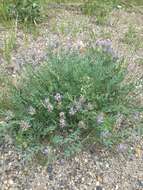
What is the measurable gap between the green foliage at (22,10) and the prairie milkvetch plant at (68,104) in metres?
1.27

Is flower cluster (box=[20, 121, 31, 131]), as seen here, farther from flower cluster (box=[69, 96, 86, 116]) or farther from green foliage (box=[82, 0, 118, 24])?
green foliage (box=[82, 0, 118, 24])

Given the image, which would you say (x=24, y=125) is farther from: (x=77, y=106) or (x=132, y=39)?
(x=132, y=39)

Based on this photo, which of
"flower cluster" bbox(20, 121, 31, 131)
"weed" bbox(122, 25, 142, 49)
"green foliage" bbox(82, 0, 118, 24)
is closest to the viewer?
"flower cluster" bbox(20, 121, 31, 131)

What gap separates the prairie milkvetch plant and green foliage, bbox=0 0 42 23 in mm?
1270

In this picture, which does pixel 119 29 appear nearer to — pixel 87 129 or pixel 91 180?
pixel 87 129

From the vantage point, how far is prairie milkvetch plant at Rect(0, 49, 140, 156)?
2.82m

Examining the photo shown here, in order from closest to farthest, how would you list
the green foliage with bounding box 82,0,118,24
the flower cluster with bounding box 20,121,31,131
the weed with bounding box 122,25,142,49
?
the flower cluster with bounding box 20,121,31,131
the weed with bounding box 122,25,142,49
the green foliage with bounding box 82,0,118,24

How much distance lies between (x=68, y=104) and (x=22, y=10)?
1737mm

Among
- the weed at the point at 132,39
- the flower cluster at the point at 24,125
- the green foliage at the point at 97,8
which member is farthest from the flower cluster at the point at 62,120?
→ the green foliage at the point at 97,8

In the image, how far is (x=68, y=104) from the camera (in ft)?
9.45

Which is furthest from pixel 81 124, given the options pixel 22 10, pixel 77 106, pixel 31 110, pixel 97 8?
pixel 97 8

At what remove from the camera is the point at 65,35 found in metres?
4.22

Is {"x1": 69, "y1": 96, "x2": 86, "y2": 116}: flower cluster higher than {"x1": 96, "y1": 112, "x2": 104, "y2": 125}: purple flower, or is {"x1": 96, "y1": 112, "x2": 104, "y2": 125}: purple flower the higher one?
{"x1": 69, "y1": 96, "x2": 86, "y2": 116}: flower cluster

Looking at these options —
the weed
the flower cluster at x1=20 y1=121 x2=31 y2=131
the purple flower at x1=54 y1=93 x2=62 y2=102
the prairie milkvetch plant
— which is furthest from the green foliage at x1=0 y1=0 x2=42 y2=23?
the flower cluster at x1=20 y1=121 x2=31 y2=131
